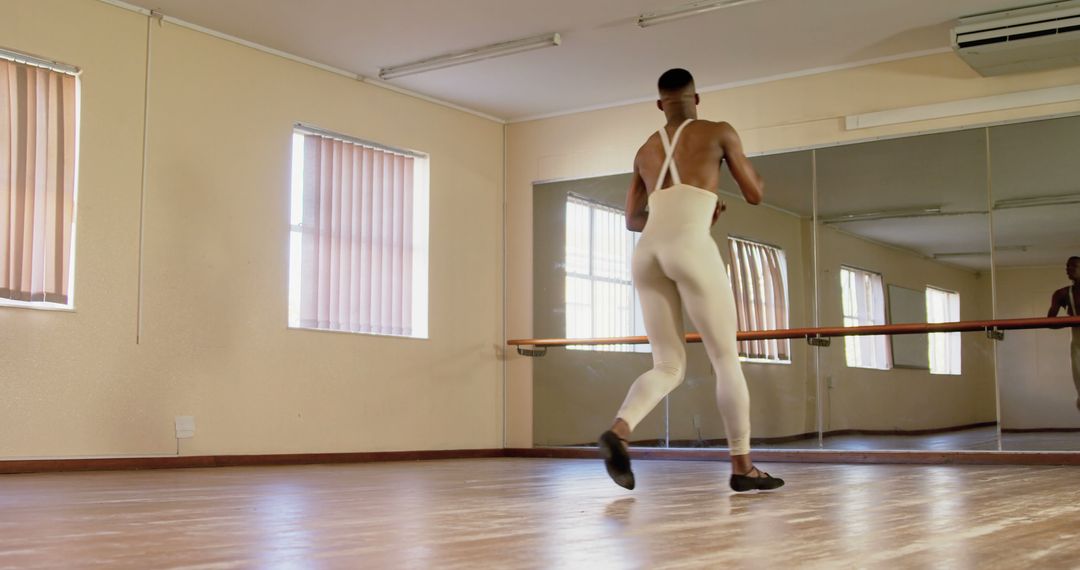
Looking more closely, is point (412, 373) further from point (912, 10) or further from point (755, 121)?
point (912, 10)

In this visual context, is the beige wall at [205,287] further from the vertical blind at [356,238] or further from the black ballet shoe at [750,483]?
the black ballet shoe at [750,483]

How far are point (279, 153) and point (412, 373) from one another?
1.89 meters

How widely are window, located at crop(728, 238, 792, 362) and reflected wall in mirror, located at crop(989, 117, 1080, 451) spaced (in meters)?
1.39

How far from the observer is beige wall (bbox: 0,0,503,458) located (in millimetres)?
5785

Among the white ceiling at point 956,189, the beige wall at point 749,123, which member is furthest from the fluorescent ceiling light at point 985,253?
the beige wall at point 749,123

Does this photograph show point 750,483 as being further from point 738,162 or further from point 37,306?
point 37,306

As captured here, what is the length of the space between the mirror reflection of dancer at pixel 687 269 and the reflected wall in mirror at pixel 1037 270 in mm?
3520

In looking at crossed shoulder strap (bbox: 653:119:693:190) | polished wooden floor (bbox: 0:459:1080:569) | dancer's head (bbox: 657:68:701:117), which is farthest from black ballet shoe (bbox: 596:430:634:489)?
dancer's head (bbox: 657:68:701:117)

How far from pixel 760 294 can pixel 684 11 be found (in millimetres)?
2119

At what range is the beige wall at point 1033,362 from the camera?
6387mm

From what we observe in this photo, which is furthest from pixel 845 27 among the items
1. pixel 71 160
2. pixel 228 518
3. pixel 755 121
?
pixel 228 518

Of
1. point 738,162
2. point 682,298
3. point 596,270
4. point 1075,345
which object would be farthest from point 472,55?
point 1075,345

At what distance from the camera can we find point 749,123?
7.67 m

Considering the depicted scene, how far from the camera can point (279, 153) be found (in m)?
7.05
